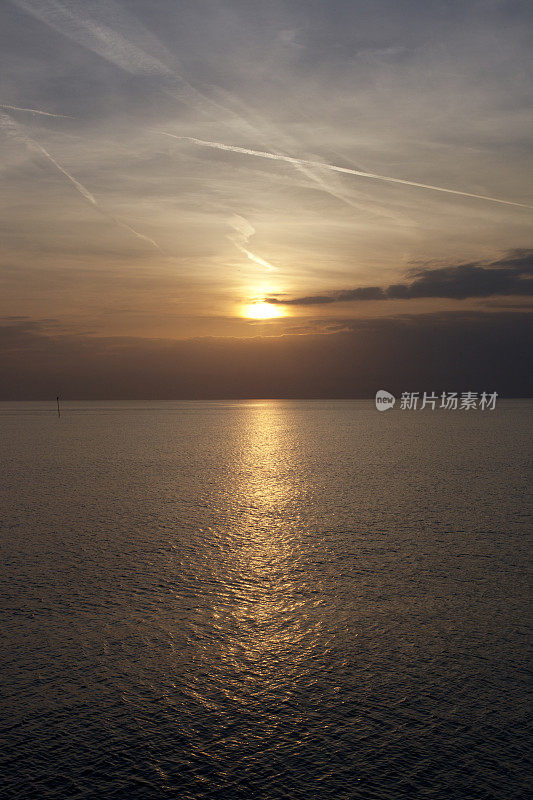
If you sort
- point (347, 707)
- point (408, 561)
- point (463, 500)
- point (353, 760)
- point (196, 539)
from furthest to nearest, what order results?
point (463, 500) → point (196, 539) → point (408, 561) → point (347, 707) → point (353, 760)

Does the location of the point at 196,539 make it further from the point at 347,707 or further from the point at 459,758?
the point at 459,758

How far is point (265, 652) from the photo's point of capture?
26.9 feet

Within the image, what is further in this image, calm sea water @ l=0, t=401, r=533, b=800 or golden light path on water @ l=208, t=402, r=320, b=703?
golden light path on water @ l=208, t=402, r=320, b=703

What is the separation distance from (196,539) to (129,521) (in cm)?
294

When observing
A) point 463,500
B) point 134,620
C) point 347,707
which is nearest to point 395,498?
point 463,500

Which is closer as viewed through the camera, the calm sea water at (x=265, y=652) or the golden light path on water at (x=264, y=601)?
the calm sea water at (x=265, y=652)

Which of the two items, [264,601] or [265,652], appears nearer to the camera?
[265,652]

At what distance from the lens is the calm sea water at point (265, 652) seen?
571cm

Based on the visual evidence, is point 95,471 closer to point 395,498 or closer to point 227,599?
point 395,498

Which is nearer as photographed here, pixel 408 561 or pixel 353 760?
pixel 353 760

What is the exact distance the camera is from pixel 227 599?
406 inches

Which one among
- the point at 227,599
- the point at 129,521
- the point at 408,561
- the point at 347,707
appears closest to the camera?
the point at 347,707

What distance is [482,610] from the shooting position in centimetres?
974

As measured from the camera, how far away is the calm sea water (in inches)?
225
